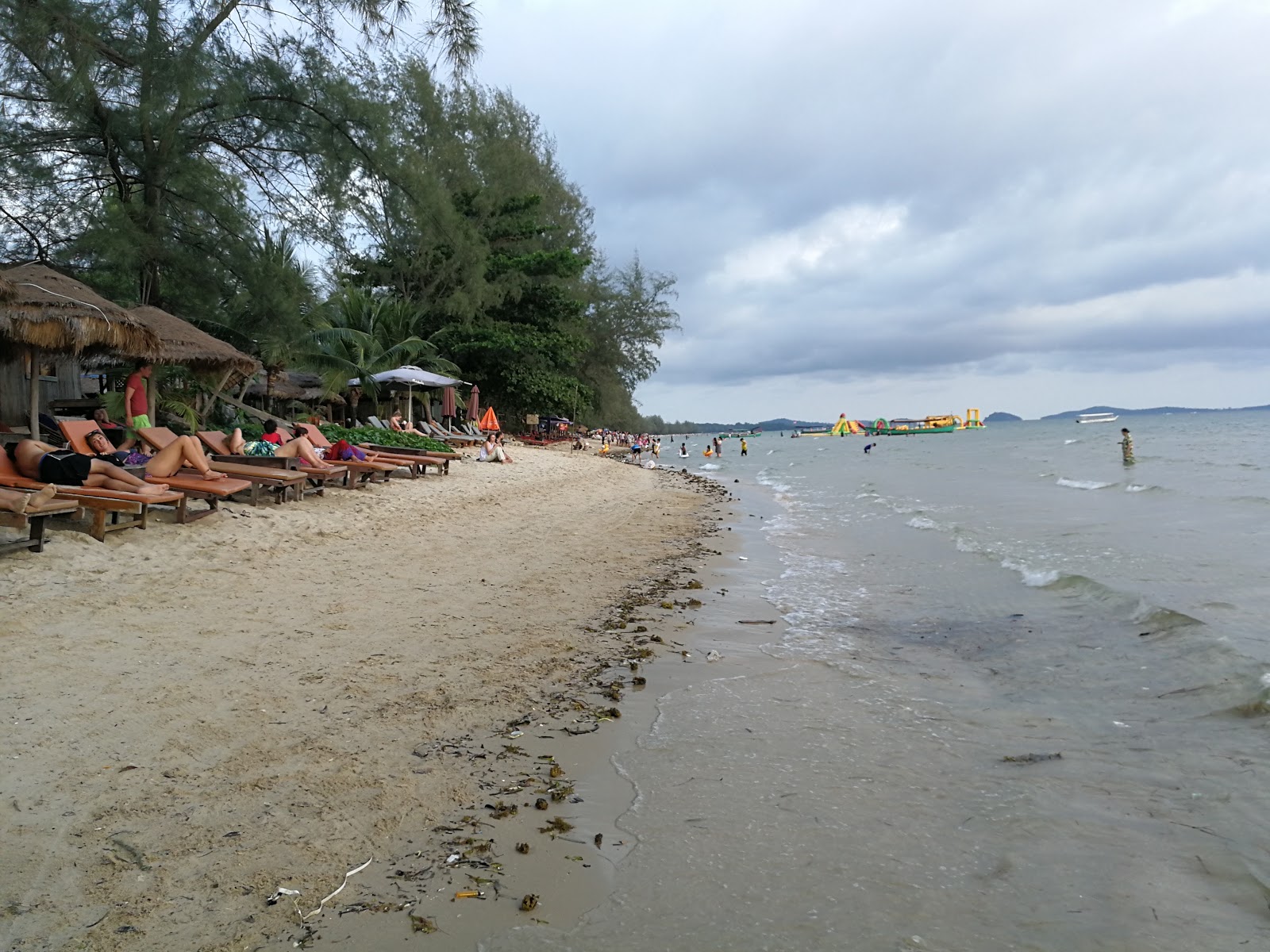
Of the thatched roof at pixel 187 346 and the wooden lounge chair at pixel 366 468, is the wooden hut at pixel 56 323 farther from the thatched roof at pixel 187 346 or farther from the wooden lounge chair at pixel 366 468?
the wooden lounge chair at pixel 366 468

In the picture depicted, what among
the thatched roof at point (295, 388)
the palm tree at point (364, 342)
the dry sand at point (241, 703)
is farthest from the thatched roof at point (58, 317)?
the thatched roof at point (295, 388)

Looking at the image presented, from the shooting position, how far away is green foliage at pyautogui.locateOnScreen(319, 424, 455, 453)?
16.7 meters

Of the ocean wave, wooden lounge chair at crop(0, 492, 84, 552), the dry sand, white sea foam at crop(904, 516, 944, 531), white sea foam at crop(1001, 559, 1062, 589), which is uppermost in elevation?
wooden lounge chair at crop(0, 492, 84, 552)

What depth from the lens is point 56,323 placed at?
30.1ft

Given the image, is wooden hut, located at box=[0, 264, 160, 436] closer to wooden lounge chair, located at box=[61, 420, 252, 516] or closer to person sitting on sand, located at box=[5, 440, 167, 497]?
wooden lounge chair, located at box=[61, 420, 252, 516]

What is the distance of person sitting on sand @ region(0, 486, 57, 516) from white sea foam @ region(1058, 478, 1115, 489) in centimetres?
2177

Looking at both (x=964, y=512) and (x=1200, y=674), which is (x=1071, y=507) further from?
(x=1200, y=674)

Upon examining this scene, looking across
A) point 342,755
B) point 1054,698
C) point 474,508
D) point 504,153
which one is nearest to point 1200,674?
point 1054,698

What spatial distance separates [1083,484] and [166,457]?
70.9ft

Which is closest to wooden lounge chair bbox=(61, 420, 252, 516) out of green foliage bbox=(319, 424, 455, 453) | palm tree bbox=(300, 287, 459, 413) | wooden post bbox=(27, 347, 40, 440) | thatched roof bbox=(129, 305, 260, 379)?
wooden post bbox=(27, 347, 40, 440)

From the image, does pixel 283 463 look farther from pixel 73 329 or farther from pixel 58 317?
pixel 58 317

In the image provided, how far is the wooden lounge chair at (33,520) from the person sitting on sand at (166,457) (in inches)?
70.7

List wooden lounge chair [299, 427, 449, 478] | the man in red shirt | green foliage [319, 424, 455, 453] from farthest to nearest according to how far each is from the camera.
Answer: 1. green foliage [319, 424, 455, 453]
2. wooden lounge chair [299, 427, 449, 478]
3. the man in red shirt

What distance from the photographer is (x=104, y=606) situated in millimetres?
5402
